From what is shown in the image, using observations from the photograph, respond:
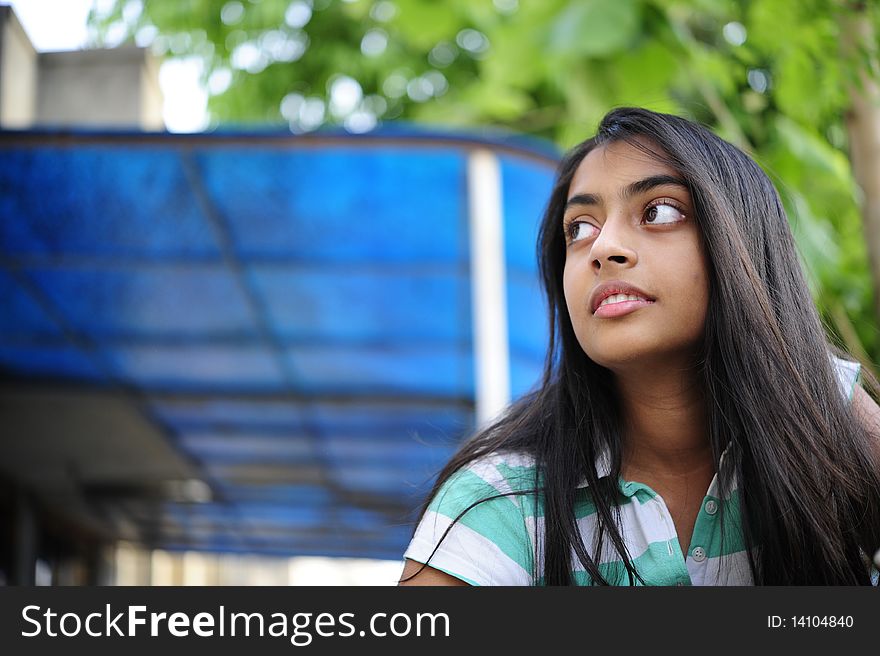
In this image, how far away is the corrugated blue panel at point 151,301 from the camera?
197 inches

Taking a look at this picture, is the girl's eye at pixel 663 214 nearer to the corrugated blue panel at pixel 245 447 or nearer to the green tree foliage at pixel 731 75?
the green tree foliage at pixel 731 75

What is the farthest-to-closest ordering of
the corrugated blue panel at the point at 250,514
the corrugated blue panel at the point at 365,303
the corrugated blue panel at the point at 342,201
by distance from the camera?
1. the corrugated blue panel at the point at 250,514
2. the corrugated blue panel at the point at 365,303
3. the corrugated blue panel at the point at 342,201

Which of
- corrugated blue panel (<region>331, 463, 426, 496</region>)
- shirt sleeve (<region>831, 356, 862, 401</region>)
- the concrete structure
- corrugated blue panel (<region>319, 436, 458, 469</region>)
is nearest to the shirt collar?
shirt sleeve (<region>831, 356, 862, 401</region>)

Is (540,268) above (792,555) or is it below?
above

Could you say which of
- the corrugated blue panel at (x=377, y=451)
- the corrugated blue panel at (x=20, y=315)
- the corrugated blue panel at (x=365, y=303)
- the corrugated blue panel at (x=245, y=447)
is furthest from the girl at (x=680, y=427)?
the corrugated blue panel at (x=245, y=447)

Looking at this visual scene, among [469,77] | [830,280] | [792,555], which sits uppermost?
[469,77]

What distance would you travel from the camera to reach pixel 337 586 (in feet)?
3.20

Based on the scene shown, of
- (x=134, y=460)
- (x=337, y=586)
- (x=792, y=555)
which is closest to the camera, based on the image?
(x=337, y=586)

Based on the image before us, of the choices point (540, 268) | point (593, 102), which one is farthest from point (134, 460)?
point (540, 268)

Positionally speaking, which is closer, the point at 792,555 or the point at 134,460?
the point at 792,555

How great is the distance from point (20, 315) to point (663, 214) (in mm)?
4450

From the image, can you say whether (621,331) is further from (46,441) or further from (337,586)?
(46,441)

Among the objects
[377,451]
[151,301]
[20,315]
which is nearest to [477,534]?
[151,301]

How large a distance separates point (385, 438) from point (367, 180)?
10.3 ft
